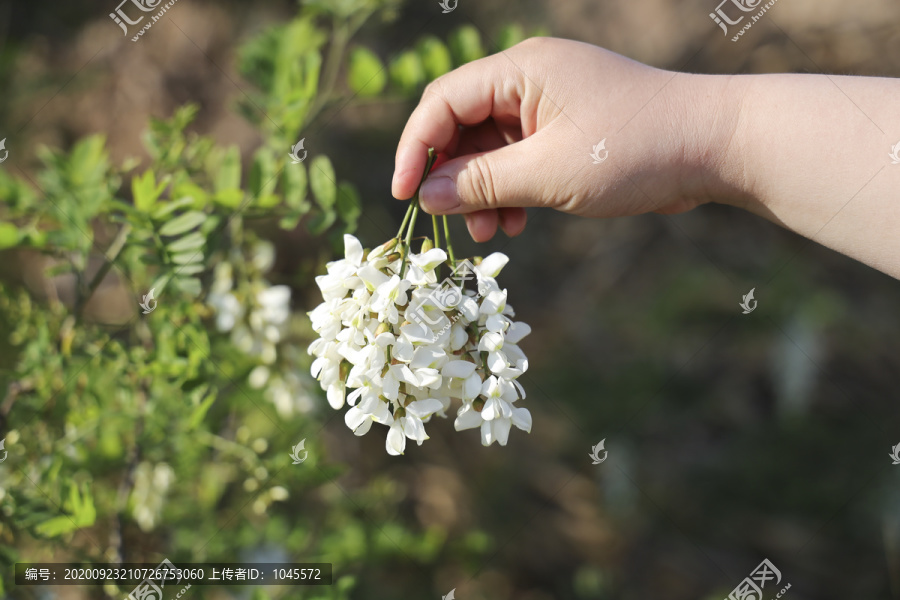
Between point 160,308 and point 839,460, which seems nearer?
point 160,308

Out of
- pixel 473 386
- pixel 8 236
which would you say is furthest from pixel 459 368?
pixel 8 236

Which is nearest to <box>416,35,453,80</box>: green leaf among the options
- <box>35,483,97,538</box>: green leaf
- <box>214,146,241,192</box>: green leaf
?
<box>214,146,241,192</box>: green leaf

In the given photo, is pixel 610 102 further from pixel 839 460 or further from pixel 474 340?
pixel 839 460

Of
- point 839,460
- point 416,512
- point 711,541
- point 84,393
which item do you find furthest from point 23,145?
point 839,460

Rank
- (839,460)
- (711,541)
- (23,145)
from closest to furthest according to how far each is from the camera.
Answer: (839,460), (711,541), (23,145)

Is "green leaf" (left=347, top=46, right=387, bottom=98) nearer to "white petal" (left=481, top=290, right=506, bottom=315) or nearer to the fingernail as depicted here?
the fingernail

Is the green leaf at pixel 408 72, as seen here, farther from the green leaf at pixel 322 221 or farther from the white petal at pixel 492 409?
the white petal at pixel 492 409
